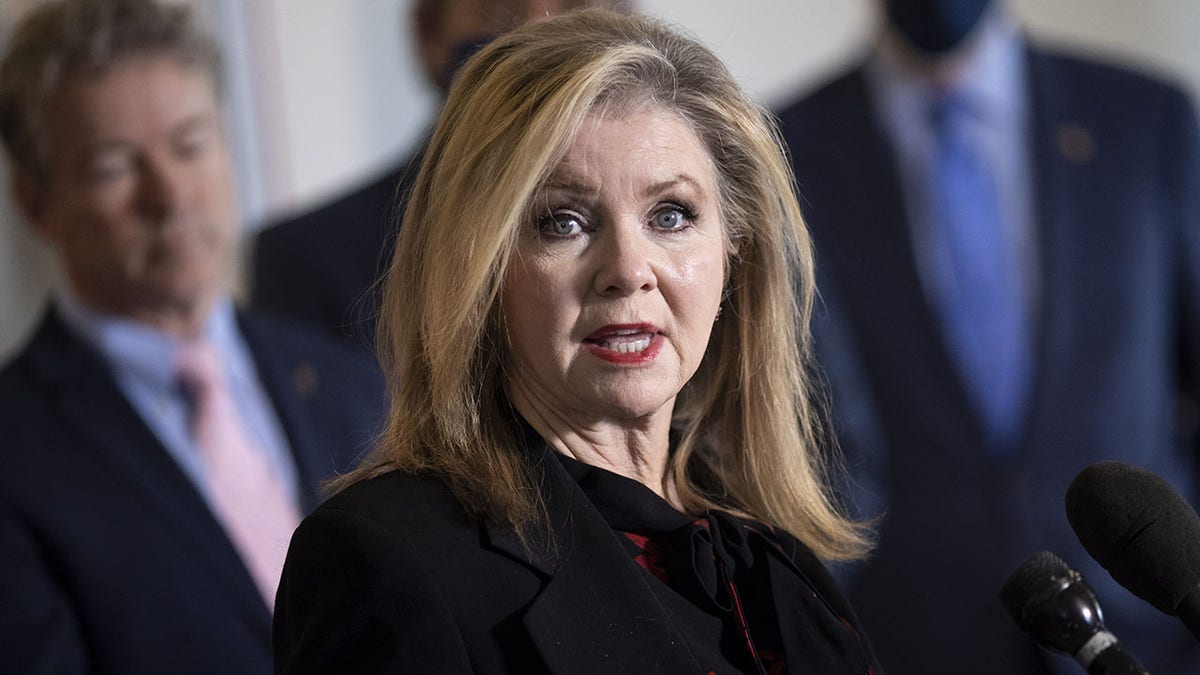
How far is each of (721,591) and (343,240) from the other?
1.56m

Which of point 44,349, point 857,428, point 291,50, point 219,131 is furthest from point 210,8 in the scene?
point 857,428

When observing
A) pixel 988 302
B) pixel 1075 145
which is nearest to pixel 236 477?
pixel 988 302

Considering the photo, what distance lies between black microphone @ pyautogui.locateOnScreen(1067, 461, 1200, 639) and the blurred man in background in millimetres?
1301

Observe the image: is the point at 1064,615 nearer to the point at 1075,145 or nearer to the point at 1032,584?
the point at 1032,584

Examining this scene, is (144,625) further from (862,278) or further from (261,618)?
(862,278)

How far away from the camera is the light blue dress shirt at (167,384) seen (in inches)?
103

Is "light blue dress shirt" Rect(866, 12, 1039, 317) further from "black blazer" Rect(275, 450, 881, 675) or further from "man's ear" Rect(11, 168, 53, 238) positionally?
"black blazer" Rect(275, 450, 881, 675)

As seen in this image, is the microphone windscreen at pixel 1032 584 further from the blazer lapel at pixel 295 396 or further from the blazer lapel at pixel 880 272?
the blazer lapel at pixel 880 272

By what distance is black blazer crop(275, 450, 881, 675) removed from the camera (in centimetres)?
143

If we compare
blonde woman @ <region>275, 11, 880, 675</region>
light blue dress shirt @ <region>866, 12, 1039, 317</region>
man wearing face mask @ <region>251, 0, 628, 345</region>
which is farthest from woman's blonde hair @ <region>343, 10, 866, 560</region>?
light blue dress shirt @ <region>866, 12, 1039, 317</region>

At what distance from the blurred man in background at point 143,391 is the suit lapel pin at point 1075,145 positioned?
5.40ft

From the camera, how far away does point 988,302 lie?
365cm

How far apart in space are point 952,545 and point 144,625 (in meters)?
1.79

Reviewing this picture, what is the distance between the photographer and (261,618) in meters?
2.45
